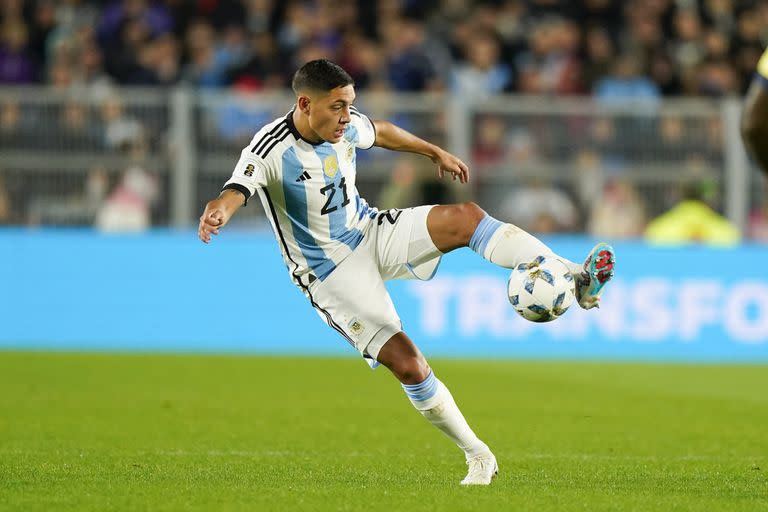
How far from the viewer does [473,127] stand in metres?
16.9

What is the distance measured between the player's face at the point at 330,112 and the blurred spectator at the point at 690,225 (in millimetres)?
10173

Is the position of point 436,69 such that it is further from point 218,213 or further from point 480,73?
point 218,213

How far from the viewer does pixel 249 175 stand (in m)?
7.00

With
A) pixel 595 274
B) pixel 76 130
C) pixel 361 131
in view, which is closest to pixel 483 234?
pixel 595 274

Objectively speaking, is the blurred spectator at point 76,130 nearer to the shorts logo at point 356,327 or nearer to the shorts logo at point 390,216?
the shorts logo at point 390,216

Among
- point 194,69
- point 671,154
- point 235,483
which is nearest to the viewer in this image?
point 235,483

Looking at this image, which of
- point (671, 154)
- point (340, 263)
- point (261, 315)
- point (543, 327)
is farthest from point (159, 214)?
point (340, 263)

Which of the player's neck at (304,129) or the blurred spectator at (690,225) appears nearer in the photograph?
the player's neck at (304,129)

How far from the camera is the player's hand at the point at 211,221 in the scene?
6320 millimetres

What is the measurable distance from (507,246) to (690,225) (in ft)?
34.6

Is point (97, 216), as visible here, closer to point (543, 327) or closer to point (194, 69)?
point (194, 69)

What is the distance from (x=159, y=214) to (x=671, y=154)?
21.3 ft

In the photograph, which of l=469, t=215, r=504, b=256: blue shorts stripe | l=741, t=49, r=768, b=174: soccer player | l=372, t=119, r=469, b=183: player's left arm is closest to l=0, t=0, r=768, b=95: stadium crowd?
l=372, t=119, r=469, b=183: player's left arm

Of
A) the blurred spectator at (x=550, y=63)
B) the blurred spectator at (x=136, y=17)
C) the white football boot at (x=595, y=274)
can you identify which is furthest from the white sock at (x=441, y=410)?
the blurred spectator at (x=136, y=17)
